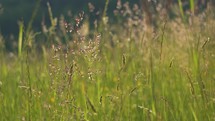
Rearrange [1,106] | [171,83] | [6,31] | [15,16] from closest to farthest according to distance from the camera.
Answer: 1. [1,106]
2. [171,83]
3. [6,31]
4. [15,16]

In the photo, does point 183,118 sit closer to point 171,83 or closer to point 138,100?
point 138,100

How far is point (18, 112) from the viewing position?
95.1 inches

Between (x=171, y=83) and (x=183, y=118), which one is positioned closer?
(x=183, y=118)

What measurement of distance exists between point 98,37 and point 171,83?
1154 millimetres

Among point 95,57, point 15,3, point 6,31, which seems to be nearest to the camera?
point 95,57

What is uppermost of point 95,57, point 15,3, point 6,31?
point 15,3

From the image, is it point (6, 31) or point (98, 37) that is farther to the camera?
point (6, 31)

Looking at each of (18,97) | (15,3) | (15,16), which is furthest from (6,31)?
(18,97)

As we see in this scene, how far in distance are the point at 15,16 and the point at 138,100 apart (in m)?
24.5

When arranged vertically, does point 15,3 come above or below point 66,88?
above

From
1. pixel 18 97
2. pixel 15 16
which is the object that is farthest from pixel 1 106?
pixel 15 16

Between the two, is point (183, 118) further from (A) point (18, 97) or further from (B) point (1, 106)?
(A) point (18, 97)

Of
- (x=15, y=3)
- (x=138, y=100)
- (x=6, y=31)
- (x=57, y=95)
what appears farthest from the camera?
(x=15, y=3)

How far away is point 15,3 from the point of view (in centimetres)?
2912
